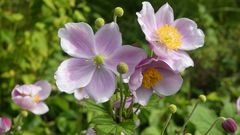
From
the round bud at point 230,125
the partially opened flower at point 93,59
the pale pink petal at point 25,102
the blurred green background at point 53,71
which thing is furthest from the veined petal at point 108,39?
the blurred green background at point 53,71

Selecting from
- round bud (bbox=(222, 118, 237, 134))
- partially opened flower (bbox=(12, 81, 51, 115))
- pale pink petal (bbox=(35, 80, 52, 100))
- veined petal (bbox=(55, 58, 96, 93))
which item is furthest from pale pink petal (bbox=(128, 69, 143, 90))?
pale pink petal (bbox=(35, 80, 52, 100))

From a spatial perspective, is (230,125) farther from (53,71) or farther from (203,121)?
(53,71)

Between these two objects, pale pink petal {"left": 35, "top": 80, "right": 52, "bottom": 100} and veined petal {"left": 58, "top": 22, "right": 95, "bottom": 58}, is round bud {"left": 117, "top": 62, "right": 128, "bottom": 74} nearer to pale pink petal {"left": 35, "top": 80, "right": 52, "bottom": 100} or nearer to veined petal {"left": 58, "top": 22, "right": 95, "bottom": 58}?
veined petal {"left": 58, "top": 22, "right": 95, "bottom": 58}

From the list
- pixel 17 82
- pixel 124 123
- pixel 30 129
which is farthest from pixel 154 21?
pixel 17 82

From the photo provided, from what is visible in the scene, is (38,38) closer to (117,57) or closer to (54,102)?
(54,102)

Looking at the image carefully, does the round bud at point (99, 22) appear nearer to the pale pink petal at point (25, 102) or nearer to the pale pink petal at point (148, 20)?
the pale pink petal at point (148, 20)

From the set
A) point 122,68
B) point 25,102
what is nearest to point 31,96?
point 25,102
